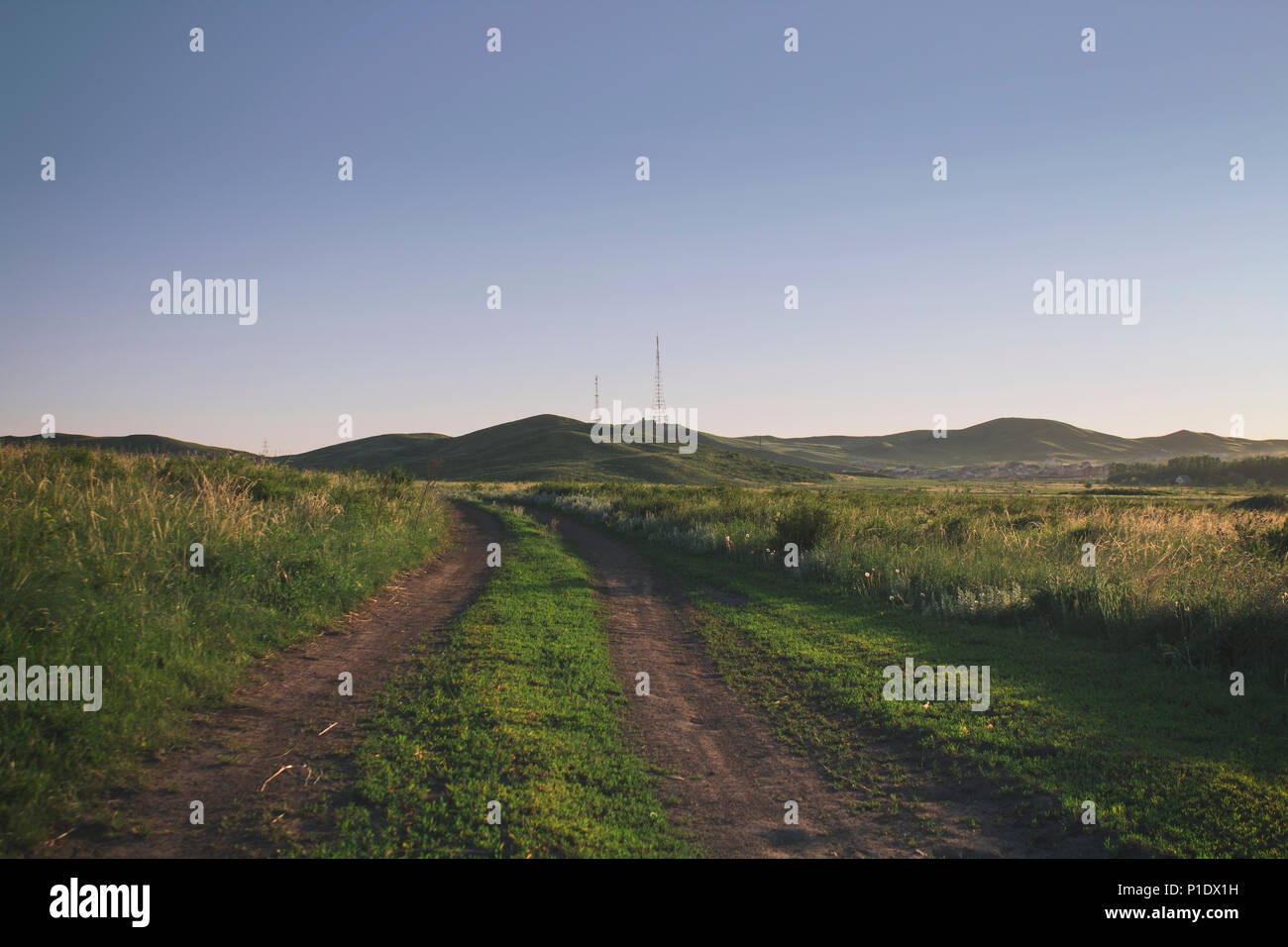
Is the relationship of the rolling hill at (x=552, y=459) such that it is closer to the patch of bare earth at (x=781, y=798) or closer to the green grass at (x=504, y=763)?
the green grass at (x=504, y=763)

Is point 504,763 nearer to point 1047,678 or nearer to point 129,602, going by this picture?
point 129,602

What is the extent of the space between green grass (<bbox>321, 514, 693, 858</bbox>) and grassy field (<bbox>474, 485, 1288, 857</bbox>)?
78.2 inches

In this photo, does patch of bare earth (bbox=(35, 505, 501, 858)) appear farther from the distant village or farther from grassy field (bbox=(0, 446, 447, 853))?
the distant village

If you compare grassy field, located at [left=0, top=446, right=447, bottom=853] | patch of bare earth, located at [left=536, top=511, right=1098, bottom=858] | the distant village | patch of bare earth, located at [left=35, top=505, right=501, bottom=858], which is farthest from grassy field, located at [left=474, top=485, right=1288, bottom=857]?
the distant village

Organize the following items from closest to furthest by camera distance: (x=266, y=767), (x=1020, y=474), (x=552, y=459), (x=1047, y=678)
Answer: (x=266, y=767)
(x=1047, y=678)
(x=552, y=459)
(x=1020, y=474)

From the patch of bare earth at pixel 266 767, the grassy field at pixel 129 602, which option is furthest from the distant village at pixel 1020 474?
the patch of bare earth at pixel 266 767

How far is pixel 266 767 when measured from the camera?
5.55 metres

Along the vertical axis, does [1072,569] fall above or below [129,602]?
below

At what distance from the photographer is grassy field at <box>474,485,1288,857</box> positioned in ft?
17.1

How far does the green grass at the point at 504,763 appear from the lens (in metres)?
4.46

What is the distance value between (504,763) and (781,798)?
2261mm

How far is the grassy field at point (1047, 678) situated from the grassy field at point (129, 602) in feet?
19.3

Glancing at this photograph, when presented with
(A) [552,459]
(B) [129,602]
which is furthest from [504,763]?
(A) [552,459]

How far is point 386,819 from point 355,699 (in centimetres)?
291
